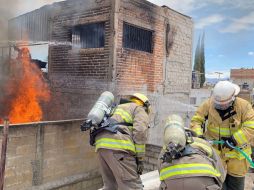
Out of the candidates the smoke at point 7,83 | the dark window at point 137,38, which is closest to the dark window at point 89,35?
the dark window at point 137,38

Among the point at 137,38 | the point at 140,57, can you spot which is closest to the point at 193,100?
the point at 140,57

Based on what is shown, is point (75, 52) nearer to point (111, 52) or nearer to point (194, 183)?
point (111, 52)

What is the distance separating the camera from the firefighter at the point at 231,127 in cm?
354

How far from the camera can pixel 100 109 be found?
4027mm

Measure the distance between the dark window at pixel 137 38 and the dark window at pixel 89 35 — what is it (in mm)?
635

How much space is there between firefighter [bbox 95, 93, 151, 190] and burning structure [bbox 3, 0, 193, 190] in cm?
206

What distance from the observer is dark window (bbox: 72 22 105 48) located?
25.7 feet

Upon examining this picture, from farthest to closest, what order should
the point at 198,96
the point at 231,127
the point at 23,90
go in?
the point at 198,96, the point at 23,90, the point at 231,127

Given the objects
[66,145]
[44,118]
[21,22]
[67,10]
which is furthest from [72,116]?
[21,22]

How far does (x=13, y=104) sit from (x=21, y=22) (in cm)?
314

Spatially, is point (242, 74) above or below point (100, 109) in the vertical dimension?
above

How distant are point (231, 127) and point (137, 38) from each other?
5.07m

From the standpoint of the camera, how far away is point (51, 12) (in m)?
9.02

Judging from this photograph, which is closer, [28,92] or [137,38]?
[137,38]
